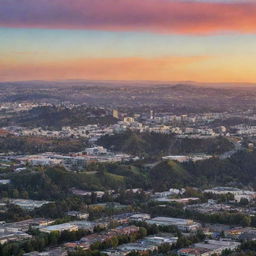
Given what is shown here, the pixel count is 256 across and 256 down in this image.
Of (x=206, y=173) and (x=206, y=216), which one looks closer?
(x=206, y=216)

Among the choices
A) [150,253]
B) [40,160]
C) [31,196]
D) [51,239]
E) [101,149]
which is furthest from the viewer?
[101,149]

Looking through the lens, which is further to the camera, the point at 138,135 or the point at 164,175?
the point at 138,135

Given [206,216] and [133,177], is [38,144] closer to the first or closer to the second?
[133,177]

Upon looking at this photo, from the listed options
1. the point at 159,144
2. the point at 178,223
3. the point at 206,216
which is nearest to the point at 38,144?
the point at 159,144

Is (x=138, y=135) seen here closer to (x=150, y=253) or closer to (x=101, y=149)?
(x=101, y=149)

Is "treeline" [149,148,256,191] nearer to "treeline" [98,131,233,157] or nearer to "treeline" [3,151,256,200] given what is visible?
"treeline" [3,151,256,200]

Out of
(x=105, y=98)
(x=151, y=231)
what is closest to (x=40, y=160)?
(x=151, y=231)

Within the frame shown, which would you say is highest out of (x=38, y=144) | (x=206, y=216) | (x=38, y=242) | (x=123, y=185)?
(x=38, y=242)
